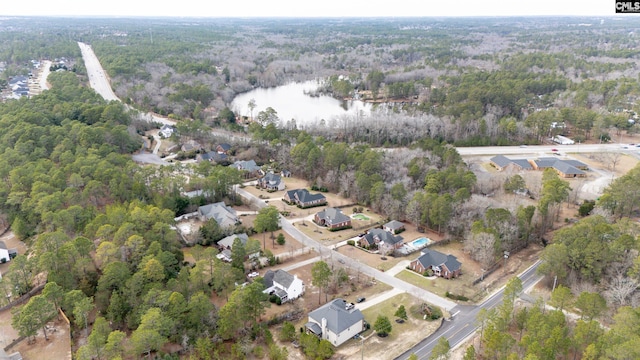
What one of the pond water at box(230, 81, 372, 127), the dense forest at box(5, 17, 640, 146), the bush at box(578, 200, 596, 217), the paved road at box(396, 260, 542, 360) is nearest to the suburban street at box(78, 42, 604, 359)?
the paved road at box(396, 260, 542, 360)

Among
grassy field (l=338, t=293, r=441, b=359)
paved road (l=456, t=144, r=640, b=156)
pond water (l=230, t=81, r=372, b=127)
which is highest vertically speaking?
pond water (l=230, t=81, r=372, b=127)

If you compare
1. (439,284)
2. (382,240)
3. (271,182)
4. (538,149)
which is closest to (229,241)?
(382,240)

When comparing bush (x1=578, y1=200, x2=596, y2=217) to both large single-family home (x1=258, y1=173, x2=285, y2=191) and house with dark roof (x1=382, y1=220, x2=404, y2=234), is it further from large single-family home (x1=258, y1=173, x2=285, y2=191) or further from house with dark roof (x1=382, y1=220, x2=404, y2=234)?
large single-family home (x1=258, y1=173, x2=285, y2=191)

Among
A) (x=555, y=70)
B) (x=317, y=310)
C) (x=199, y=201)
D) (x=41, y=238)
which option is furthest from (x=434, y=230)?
(x=555, y=70)

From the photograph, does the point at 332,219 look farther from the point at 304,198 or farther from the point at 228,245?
the point at 228,245

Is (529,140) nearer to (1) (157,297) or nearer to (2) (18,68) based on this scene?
(1) (157,297)
